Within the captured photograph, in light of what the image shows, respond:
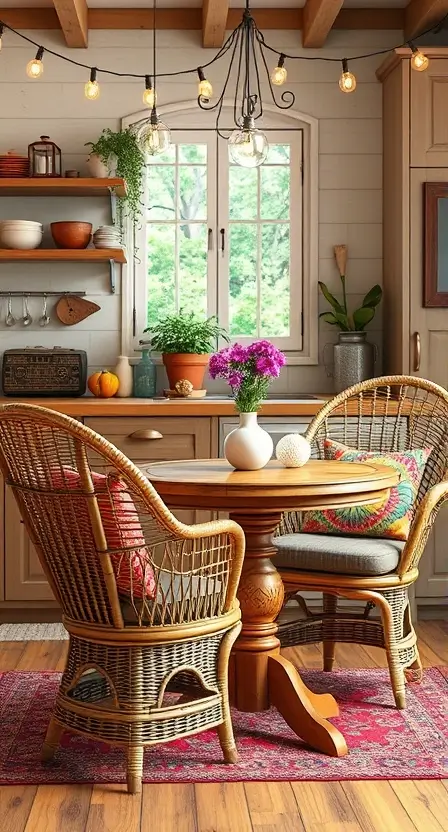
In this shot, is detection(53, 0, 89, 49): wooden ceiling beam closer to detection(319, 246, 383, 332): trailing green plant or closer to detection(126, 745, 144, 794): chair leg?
detection(319, 246, 383, 332): trailing green plant

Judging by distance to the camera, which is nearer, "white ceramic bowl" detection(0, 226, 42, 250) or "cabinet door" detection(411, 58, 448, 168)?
"cabinet door" detection(411, 58, 448, 168)

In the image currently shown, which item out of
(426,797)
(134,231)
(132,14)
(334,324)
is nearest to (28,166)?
(134,231)

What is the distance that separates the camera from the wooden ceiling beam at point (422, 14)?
4.48m

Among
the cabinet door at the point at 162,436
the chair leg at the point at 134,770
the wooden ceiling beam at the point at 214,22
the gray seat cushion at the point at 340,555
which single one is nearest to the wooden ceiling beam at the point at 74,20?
the wooden ceiling beam at the point at 214,22

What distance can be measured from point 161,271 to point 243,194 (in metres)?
0.53

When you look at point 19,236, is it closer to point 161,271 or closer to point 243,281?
point 161,271

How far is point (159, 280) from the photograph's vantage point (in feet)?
16.6

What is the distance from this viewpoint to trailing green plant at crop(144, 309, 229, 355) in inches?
189

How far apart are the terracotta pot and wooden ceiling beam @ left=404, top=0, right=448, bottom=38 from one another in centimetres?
175

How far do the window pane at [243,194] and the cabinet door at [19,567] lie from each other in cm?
172

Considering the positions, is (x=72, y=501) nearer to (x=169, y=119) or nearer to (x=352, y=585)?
(x=352, y=585)

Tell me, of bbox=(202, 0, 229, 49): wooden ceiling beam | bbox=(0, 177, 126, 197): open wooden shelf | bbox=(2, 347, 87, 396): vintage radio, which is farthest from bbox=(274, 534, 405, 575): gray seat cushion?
bbox=(202, 0, 229, 49): wooden ceiling beam

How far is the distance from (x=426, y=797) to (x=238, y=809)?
1.46ft

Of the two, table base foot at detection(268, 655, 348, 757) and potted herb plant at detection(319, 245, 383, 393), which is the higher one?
potted herb plant at detection(319, 245, 383, 393)
